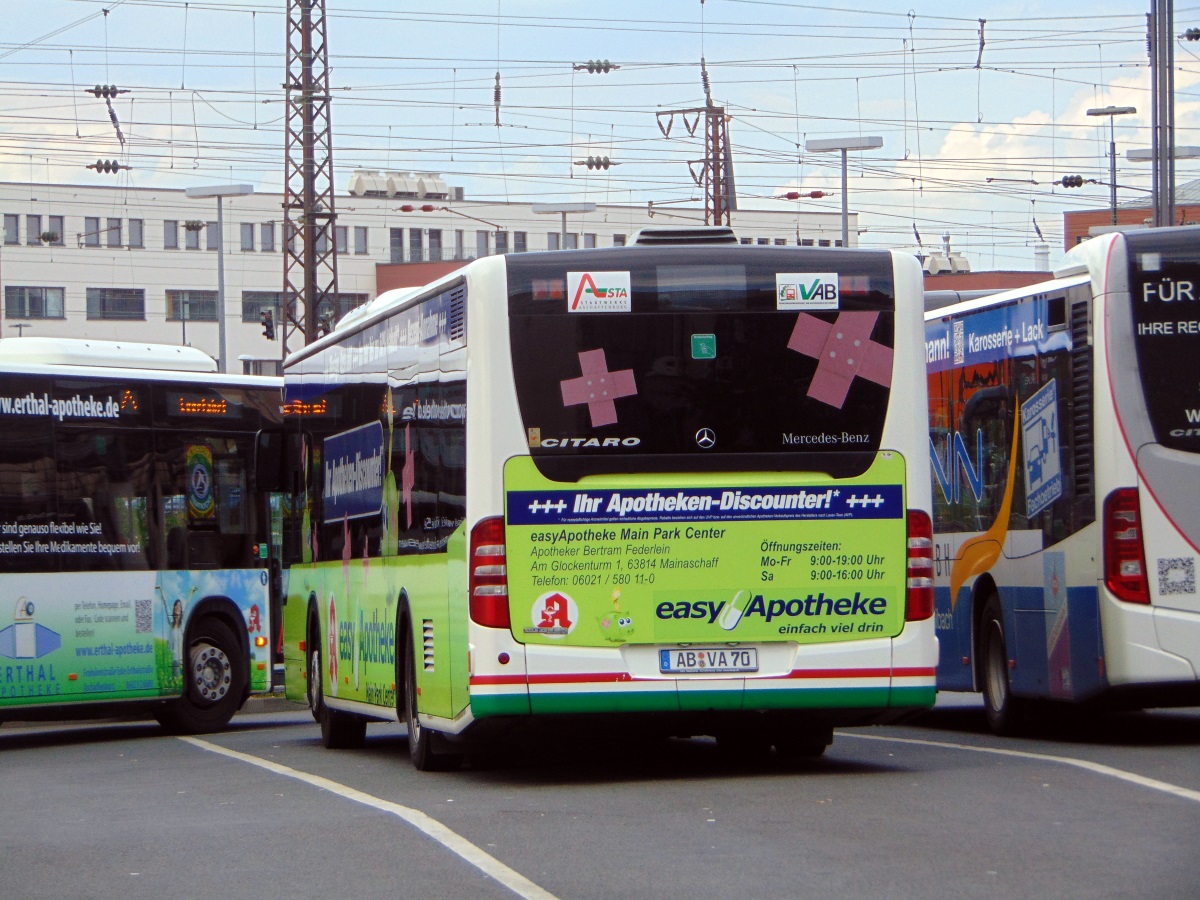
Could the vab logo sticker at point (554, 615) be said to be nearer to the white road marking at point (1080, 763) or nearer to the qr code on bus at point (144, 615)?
the white road marking at point (1080, 763)

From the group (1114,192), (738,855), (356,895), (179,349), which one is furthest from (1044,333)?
(1114,192)

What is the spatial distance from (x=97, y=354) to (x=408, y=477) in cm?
759

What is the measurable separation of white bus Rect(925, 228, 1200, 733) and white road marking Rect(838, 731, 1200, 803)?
2.38 feet

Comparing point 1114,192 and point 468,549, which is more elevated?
point 1114,192

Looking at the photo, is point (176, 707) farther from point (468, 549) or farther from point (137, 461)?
Answer: point (468, 549)

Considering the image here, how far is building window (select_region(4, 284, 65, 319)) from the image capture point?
101 meters

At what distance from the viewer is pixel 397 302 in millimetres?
14539

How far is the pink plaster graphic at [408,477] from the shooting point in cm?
1370

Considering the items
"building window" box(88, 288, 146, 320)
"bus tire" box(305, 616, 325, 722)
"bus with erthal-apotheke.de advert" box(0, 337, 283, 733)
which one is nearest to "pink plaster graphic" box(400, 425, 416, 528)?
"bus tire" box(305, 616, 325, 722)

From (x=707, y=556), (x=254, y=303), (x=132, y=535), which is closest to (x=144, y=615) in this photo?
(x=132, y=535)

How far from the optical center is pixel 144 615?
802 inches

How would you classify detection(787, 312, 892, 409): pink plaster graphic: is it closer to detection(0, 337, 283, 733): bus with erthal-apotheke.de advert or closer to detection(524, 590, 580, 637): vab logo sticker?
detection(524, 590, 580, 637): vab logo sticker

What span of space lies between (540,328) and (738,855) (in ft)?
13.5

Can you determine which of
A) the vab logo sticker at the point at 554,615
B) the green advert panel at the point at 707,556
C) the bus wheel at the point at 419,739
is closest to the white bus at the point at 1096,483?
the green advert panel at the point at 707,556
